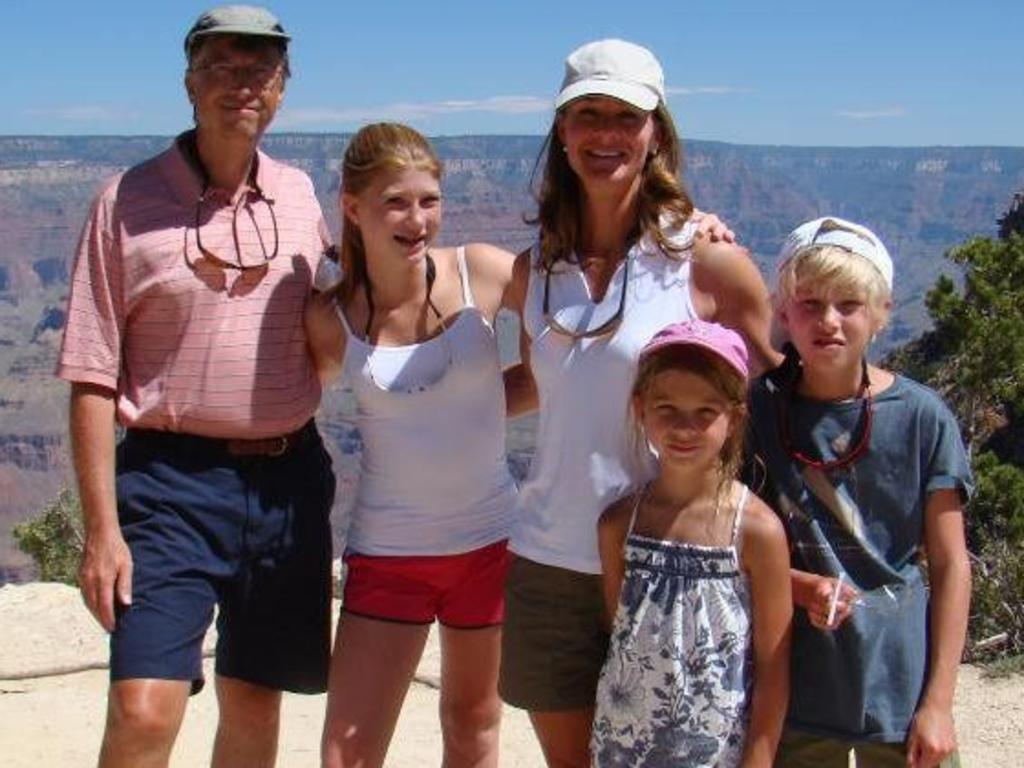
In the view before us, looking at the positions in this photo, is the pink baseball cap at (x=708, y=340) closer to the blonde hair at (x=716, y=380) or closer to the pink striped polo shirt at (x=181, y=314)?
the blonde hair at (x=716, y=380)

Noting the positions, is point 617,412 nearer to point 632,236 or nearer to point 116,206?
point 632,236

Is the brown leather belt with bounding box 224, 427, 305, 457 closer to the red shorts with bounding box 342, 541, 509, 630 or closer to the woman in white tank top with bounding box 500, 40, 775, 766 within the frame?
the red shorts with bounding box 342, 541, 509, 630

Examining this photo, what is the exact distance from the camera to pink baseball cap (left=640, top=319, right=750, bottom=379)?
263 cm

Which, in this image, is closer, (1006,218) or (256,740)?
(256,740)

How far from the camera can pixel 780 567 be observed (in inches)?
104

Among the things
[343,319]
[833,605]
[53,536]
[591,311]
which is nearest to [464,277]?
[343,319]

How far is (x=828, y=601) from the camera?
262 cm

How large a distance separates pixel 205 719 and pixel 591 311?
364cm

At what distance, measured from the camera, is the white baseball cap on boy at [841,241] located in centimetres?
268

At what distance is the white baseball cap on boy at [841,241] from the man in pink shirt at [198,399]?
134 centimetres

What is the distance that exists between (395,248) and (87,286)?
775 millimetres

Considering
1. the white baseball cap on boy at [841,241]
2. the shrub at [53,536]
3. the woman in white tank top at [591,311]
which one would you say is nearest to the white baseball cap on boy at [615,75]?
the woman in white tank top at [591,311]

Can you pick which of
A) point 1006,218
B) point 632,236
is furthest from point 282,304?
point 1006,218

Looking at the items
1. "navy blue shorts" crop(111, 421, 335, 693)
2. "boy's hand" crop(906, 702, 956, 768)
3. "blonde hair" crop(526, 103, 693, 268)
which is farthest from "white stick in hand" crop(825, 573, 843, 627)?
"navy blue shorts" crop(111, 421, 335, 693)
